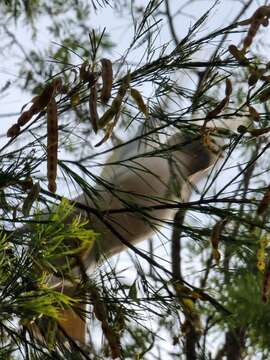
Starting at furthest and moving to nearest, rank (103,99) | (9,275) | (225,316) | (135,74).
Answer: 1. (225,316)
2. (135,74)
3. (103,99)
4. (9,275)

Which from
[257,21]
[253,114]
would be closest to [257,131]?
[253,114]

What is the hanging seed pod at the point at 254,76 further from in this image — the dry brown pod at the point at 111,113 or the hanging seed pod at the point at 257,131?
the dry brown pod at the point at 111,113

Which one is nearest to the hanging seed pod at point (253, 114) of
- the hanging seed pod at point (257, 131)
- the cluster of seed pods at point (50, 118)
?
the hanging seed pod at point (257, 131)

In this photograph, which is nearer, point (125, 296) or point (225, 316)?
point (125, 296)

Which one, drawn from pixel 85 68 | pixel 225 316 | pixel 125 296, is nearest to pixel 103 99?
pixel 85 68

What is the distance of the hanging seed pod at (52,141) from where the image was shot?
1.02 m

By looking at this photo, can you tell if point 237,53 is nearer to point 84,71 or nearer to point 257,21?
point 257,21

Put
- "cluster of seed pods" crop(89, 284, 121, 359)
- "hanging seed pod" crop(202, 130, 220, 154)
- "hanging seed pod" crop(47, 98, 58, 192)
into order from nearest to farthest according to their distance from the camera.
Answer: "hanging seed pod" crop(47, 98, 58, 192)
"cluster of seed pods" crop(89, 284, 121, 359)
"hanging seed pod" crop(202, 130, 220, 154)

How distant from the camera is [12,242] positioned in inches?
43.4

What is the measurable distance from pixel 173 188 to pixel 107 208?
4.9 inches

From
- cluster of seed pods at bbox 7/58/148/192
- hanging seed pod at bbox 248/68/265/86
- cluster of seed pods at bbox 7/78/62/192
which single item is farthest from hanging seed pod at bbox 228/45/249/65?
cluster of seed pods at bbox 7/78/62/192

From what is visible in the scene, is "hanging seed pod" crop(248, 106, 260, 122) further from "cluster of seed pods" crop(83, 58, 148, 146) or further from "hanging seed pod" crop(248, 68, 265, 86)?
"cluster of seed pods" crop(83, 58, 148, 146)

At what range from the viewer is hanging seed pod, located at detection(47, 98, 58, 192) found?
40.2 inches

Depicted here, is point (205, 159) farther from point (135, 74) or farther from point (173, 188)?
Result: point (135, 74)
